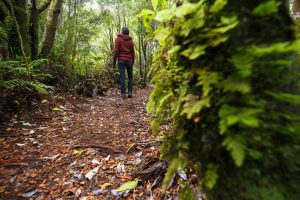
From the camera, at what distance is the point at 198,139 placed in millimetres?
1207

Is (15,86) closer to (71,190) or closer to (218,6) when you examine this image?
(71,190)

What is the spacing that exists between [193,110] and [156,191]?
152 cm

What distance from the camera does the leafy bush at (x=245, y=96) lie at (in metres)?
0.96

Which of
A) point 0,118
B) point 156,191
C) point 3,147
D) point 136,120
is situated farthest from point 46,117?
point 156,191

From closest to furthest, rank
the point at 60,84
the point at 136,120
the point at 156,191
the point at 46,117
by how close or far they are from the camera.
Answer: the point at 156,191, the point at 46,117, the point at 136,120, the point at 60,84

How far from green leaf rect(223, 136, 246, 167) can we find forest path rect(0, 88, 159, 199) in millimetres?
1630

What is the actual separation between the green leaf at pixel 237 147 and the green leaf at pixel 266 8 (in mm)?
578

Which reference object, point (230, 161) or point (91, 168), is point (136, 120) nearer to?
point (91, 168)

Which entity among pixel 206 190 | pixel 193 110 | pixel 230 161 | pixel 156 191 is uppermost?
pixel 193 110

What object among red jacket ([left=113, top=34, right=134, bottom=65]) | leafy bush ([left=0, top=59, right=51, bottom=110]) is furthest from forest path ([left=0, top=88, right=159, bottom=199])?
red jacket ([left=113, top=34, right=134, bottom=65])

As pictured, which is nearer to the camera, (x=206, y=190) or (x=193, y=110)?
(x=193, y=110)

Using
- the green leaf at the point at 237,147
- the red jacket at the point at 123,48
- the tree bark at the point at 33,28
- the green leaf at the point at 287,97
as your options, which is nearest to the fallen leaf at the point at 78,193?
the green leaf at the point at 237,147

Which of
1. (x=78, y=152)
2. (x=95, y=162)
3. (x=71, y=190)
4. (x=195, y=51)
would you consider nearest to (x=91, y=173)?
(x=95, y=162)

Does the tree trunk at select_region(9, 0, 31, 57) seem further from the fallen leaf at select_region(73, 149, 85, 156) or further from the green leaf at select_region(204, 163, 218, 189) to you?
the green leaf at select_region(204, 163, 218, 189)
